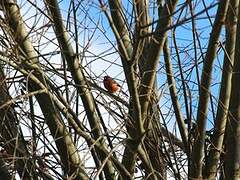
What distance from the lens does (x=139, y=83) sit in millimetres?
3449

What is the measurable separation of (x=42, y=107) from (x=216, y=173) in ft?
3.57

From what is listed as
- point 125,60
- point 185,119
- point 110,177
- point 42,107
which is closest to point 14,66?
point 42,107

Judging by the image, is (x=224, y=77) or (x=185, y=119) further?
(x=185, y=119)

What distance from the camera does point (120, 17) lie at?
365cm

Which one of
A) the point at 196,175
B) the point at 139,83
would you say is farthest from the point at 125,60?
the point at 196,175

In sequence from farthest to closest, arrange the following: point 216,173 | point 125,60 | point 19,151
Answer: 1. point 216,173
2. point 19,151
3. point 125,60

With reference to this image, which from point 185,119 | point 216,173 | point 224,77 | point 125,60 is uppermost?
point 125,60

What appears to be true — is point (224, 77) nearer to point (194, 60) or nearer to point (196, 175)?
point (194, 60)

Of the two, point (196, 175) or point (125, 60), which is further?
point (196, 175)

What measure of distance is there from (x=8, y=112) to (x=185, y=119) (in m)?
1.08

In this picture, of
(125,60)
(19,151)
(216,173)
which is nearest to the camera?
(125,60)

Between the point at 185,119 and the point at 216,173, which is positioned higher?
the point at 185,119

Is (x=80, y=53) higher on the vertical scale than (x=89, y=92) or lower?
higher

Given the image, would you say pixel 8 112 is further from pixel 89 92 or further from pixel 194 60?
pixel 194 60
